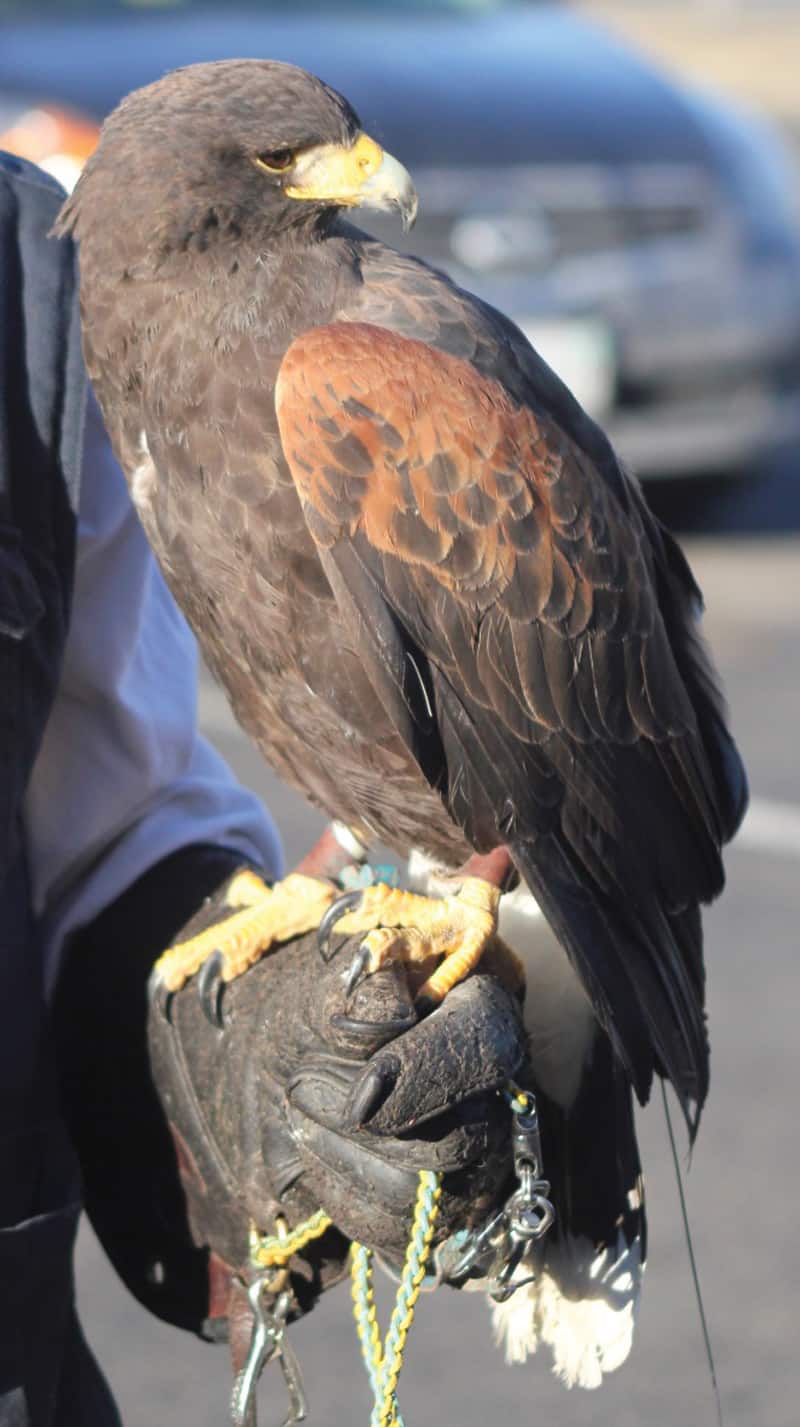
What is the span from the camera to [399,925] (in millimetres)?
2311

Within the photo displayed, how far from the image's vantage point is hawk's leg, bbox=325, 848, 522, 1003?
2.22m

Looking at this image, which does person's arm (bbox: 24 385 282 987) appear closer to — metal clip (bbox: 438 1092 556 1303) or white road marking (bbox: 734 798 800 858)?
metal clip (bbox: 438 1092 556 1303)

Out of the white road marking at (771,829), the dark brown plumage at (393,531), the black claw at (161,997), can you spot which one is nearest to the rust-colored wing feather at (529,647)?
the dark brown plumage at (393,531)

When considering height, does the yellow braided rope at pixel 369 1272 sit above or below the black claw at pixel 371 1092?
below

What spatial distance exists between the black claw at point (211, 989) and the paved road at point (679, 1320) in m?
1.59

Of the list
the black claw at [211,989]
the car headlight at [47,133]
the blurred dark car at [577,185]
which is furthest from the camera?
the blurred dark car at [577,185]

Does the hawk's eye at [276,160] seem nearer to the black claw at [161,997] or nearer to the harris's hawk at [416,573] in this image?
the harris's hawk at [416,573]

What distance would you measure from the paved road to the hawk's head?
7.15 ft

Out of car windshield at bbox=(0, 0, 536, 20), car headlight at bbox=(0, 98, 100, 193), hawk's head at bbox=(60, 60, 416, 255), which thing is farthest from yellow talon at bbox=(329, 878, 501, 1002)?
car windshield at bbox=(0, 0, 536, 20)

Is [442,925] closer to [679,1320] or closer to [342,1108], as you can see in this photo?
[342,1108]

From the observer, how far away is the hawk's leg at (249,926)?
2.22m

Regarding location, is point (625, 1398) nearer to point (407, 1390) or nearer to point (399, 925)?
point (407, 1390)

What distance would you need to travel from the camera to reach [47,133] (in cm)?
641

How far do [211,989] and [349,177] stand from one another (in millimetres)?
920
